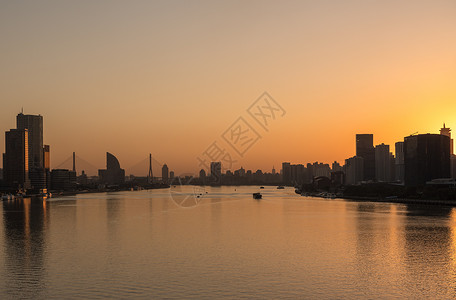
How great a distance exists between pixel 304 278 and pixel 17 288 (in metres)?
20.3

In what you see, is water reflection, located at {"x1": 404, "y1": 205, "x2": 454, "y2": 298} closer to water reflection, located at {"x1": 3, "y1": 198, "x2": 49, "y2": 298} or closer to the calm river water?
the calm river water

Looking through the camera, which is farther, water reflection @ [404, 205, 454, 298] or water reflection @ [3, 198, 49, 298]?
water reflection @ [404, 205, 454, 298]

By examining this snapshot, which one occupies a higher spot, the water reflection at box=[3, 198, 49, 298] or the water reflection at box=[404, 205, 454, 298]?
the water reflection at box=[3, 198, 49, 298]

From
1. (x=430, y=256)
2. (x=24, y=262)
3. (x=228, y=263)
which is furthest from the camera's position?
(x=430, y=256)

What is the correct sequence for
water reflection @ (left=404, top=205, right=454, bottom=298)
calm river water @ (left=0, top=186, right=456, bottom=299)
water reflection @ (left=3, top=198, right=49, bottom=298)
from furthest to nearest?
water reflection @ (left=404, top=205, right=454, bottom=298)
water reflection @ (left=3, top=198, right=49, bottom=298)
calm river water @ (left=0, top=186, right=456, bottom=299)

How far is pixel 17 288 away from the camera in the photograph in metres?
31.2

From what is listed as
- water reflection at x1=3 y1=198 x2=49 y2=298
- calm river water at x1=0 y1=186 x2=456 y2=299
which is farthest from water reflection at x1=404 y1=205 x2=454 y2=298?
water reflection at x1=3 y1=198 x2=49 y2=298

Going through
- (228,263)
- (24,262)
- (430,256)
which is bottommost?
(430,256)

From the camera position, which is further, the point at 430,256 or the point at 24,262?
the point at 430,256

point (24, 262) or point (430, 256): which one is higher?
point (24, 262)

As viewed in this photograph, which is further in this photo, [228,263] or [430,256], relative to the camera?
[430,256]

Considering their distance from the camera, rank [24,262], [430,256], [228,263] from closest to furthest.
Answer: [228,263] < [24,262] < [430,256]

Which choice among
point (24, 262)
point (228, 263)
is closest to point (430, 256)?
point (228, 263)

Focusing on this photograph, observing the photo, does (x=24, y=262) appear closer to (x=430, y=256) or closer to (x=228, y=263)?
(x=228, y=263)
